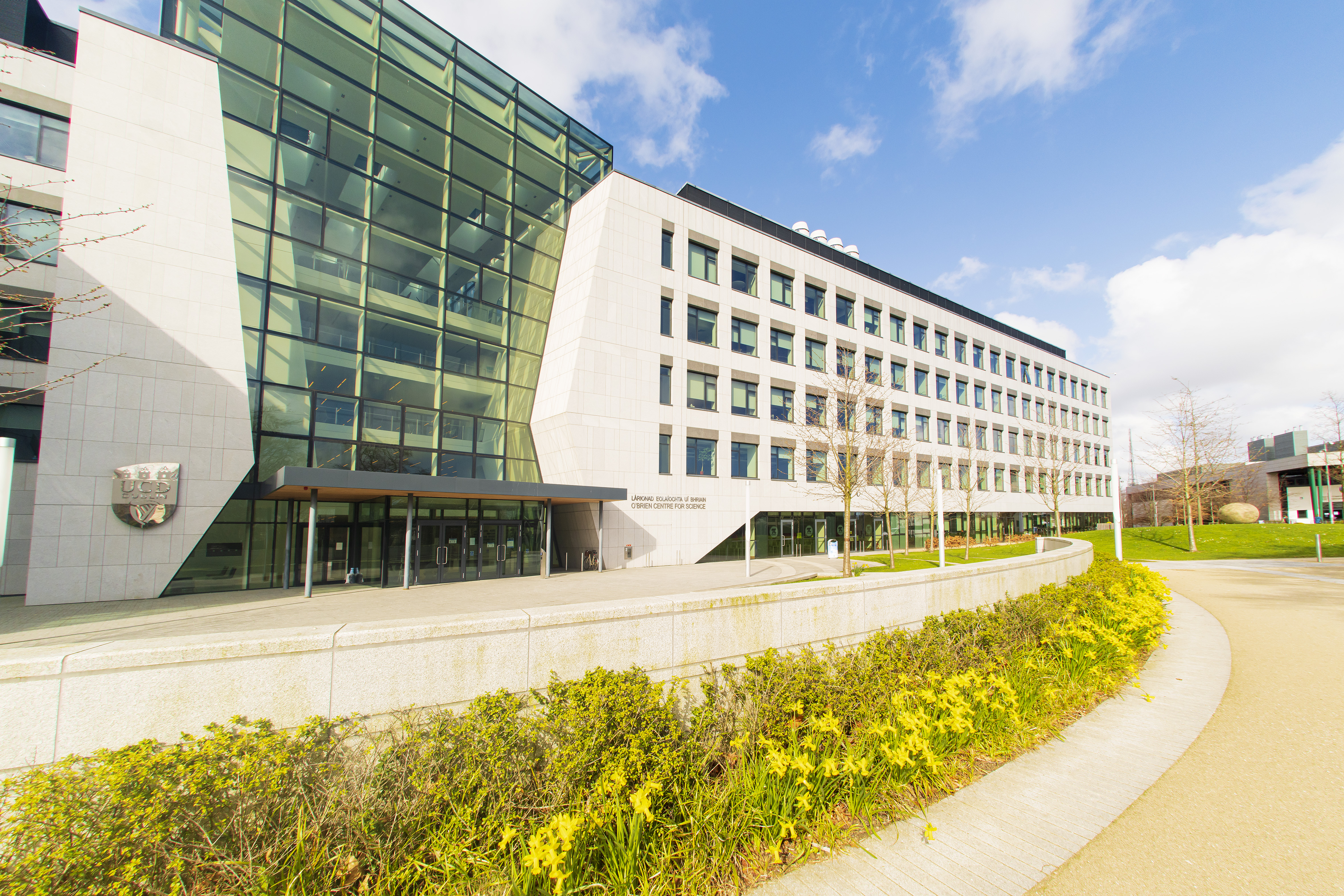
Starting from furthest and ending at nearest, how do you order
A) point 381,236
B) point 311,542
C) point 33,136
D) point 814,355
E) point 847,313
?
point 847,313, point 814,355, point 381,236, point 33,136, point 311,542

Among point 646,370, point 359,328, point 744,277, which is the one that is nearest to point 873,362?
point 744,277

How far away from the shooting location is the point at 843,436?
2672 cm

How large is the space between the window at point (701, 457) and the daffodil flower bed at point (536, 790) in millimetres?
21670

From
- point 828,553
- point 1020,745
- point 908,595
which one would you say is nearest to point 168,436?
point 908,595

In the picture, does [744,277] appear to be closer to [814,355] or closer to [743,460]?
[814,355]

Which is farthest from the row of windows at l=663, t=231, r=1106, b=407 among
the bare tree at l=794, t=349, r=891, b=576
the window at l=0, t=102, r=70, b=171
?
the window at l=0, t=102, r=70, b=171

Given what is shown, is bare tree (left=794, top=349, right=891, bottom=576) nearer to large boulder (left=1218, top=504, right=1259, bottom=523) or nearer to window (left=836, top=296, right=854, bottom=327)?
window (left=836, top=296, right=854, bottom=327)

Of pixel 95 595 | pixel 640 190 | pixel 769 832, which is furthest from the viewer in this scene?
pixel 640 190

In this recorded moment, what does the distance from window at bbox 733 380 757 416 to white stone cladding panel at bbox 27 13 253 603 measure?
873 inches

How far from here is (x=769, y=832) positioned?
4438mm

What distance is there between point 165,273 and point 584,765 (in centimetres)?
2326

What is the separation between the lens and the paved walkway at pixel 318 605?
1222 cm

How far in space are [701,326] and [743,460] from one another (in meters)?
8.03

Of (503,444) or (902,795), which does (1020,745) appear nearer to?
(902,795)
